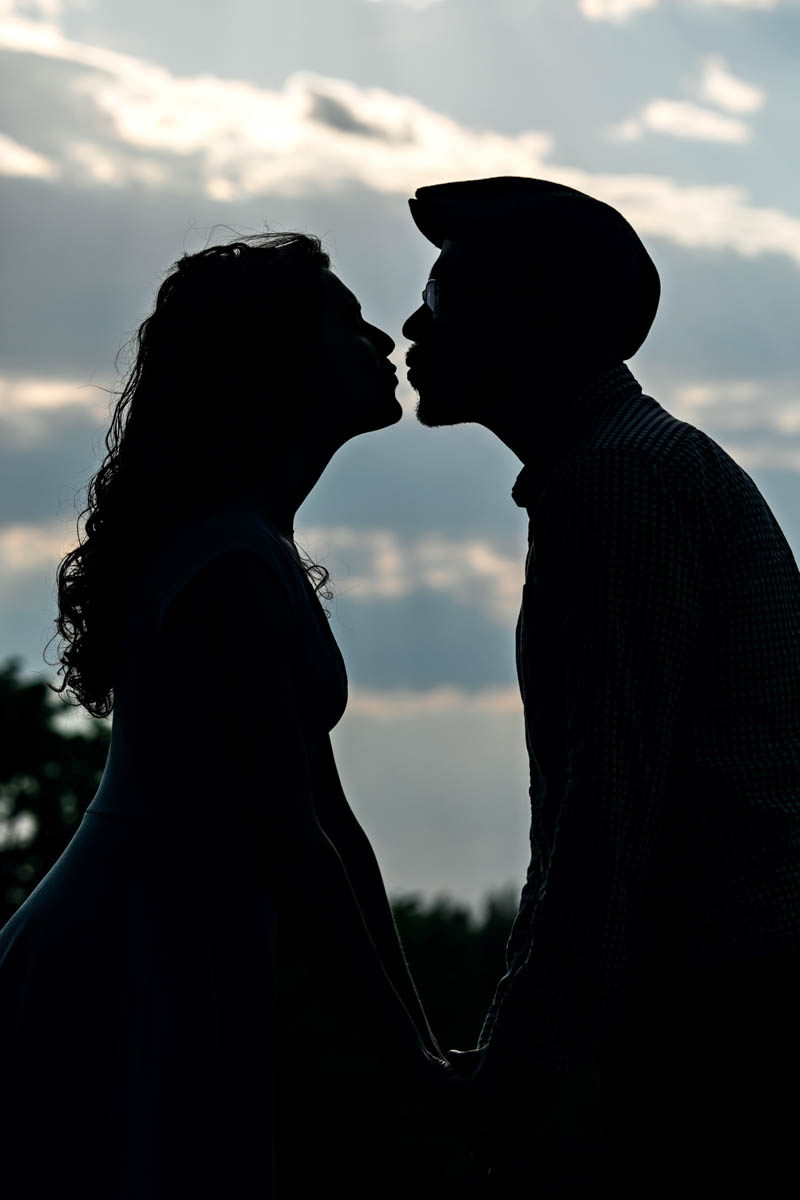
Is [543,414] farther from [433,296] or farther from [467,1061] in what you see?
[467,1061]

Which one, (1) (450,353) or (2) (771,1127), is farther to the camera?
(1) (450,353)

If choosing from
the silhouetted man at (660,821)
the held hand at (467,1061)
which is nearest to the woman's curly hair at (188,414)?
the silhouetted man at (660,821)

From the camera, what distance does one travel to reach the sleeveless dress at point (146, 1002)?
3600 millimetres

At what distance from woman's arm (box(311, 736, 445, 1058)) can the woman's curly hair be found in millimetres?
633

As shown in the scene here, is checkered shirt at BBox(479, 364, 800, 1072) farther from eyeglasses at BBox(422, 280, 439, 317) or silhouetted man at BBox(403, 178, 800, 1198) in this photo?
eyeglasses at BBox(422, 280, 439, 317)

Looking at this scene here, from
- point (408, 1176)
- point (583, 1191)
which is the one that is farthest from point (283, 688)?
point (583, 1191)

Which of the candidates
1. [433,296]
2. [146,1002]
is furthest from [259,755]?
[433,296]

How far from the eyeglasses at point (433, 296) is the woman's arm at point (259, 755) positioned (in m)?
0.89

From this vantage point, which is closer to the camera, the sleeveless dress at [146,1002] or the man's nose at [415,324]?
the sleeveless dress at [146,1002]

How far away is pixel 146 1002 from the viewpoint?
3.66 meters

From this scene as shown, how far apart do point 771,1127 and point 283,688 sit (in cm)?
144

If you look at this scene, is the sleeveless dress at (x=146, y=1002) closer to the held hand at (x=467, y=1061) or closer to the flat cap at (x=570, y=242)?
the held hand at (x=467, y=1061)

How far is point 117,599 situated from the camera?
13.0ft

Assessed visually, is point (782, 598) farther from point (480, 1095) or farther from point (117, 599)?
point (117, 599)
